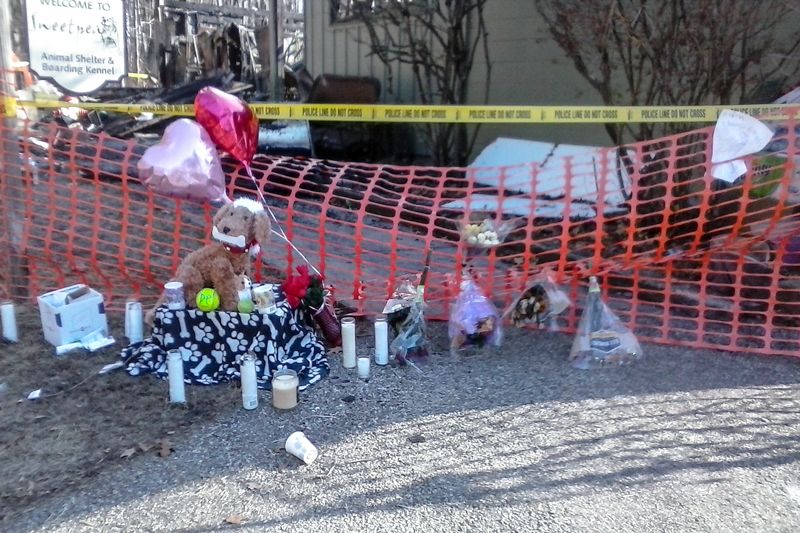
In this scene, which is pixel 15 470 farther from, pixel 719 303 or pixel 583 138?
pixel 583 138

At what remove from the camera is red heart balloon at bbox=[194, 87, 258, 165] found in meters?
4.26

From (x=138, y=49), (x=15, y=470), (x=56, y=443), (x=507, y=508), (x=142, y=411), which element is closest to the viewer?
(x=507, y=508)

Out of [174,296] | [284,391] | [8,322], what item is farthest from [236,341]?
[8,322]

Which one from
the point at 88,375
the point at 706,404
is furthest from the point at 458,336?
the point at 88,375

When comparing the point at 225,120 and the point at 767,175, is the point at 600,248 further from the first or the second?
the point at 225,120

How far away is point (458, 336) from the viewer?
14.2ft

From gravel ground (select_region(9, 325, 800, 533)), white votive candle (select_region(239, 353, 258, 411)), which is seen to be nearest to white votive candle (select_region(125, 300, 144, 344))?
gravel ground (select_region(9, 325, 800, 533))

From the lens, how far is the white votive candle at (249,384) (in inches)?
140

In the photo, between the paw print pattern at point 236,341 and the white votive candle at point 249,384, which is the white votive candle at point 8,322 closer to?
the paw print pattern at point 236,341

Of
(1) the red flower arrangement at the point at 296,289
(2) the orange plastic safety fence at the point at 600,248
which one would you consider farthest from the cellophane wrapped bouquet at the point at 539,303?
(1) the red flower arrangement at the point at 296,289

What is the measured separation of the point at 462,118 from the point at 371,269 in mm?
1407

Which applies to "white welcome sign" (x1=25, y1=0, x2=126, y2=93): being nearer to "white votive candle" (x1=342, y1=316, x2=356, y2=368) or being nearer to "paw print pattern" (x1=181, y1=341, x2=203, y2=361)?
"paw print pattern" (x1=181, y1=341, x2=203, y2=361)

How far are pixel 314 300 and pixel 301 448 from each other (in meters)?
1.20

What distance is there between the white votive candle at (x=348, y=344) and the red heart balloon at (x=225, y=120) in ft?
4.21
